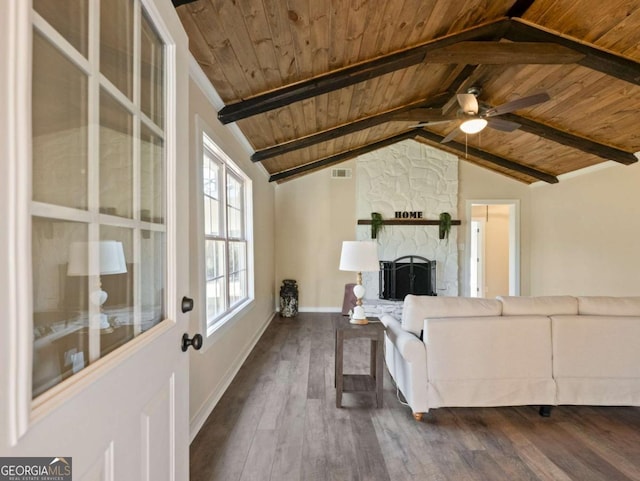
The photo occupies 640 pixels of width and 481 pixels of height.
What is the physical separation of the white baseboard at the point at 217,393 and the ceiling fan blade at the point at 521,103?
11.4ft

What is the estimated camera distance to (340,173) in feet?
21.0

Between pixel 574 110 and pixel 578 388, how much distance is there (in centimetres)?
315

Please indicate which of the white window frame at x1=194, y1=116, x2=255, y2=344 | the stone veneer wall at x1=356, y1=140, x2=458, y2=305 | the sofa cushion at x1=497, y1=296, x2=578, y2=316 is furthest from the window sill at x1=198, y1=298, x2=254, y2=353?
the stone veneer wall at x1=356, y1=140, x2=458, y2=305

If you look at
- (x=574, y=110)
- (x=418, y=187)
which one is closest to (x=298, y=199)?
(x=418, y=187)

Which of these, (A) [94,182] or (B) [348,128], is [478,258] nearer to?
(B) [348,128]

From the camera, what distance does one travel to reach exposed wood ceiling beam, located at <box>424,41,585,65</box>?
2.83m

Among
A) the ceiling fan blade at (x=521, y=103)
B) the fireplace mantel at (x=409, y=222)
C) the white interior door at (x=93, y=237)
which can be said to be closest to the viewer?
the white interior door at (x=93, y=237)

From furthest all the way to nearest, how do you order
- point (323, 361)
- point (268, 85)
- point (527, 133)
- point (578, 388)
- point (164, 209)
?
1. point (527, 133)
2. point (323, 361)
3. point (268, 85)
4. point (578, 388)
5. point (164, 209)

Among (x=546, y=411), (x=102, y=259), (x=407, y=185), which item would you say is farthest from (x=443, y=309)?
(x=407, y=185)

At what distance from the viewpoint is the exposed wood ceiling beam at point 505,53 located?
2.83m

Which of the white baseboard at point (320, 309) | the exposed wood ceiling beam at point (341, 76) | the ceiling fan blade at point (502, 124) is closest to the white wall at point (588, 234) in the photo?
the ceiling fan blade at point (502, 124)

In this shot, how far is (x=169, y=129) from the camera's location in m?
1.19

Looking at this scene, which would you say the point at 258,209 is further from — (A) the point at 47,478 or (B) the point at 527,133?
(A) the point at 47,478

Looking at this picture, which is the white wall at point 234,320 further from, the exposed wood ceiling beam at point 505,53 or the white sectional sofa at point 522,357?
the exposed wood ceiling beam at point 505,53
